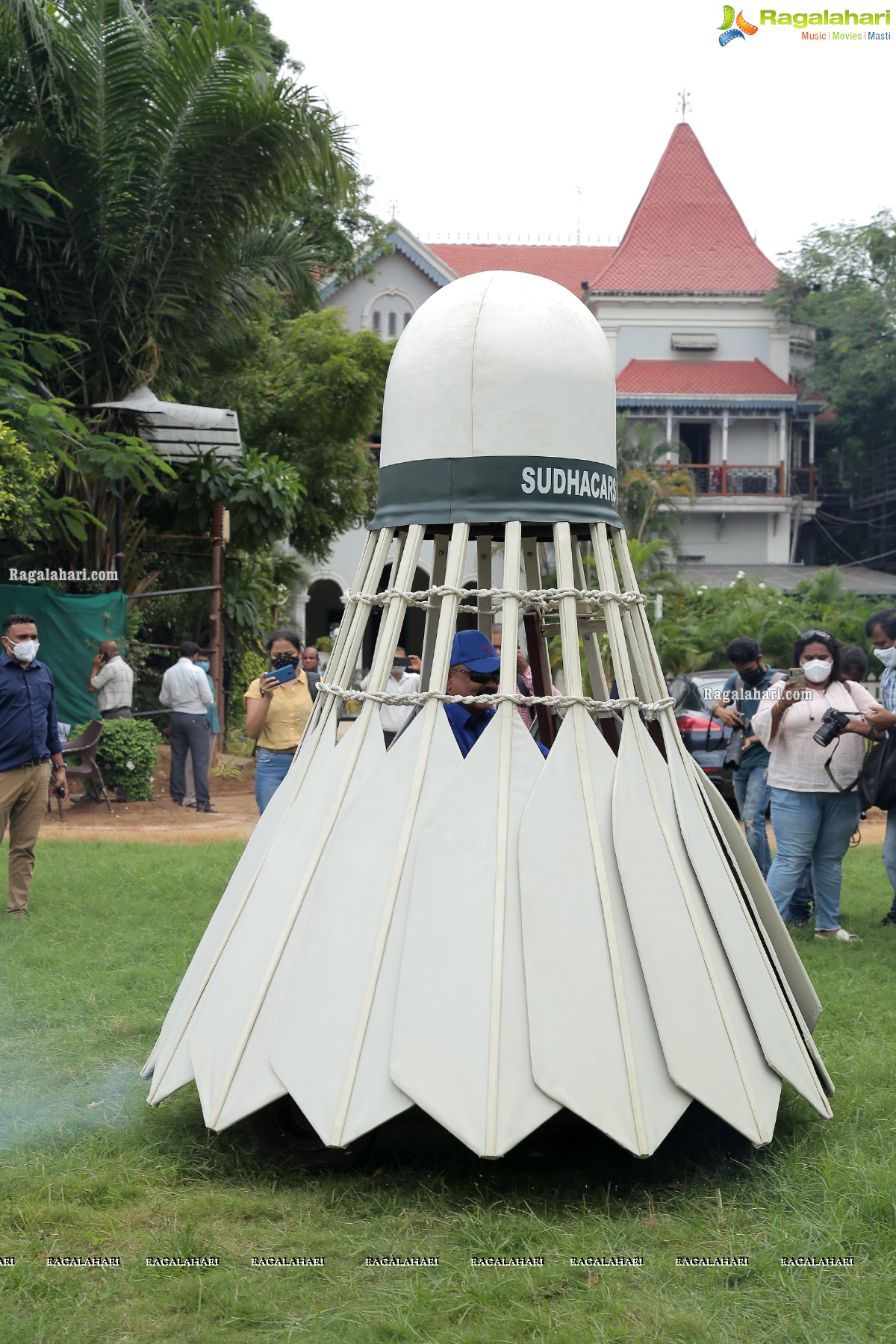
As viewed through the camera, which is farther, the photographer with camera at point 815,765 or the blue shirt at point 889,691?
the blue shirt at point 889,691

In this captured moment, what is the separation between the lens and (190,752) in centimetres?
1298

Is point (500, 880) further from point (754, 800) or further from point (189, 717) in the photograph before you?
point (189, 717)

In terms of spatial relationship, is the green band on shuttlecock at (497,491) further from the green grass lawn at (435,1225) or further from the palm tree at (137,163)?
the palm tree at (137,163)

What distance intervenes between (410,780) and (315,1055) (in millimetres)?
850

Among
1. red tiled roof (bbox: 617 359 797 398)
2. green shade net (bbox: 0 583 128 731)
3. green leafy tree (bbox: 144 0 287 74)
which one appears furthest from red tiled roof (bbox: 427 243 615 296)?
green shade net (bbox: 0 583 128 731)

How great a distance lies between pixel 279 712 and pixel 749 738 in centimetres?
292

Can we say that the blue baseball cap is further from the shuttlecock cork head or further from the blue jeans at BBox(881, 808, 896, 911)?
the blue jeans at BBox(881, 808, 896, 911)

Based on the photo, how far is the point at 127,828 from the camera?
11.7 meters

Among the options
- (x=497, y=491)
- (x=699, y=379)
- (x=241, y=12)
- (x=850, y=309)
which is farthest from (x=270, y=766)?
(x=850, y=309)

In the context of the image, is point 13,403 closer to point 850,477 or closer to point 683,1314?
point 683,1314

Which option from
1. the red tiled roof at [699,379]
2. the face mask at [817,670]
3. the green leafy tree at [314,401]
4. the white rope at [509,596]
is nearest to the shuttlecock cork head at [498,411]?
the white rope at [509,596]

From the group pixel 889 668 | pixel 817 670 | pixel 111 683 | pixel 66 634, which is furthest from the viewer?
pixel 66 634

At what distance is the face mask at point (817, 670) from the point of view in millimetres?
7031

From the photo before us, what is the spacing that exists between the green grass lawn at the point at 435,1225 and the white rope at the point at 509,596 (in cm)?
172
